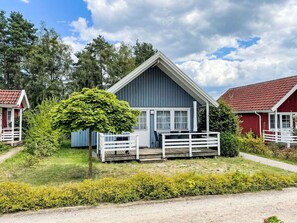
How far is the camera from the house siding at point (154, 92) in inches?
530

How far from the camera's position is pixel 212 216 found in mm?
4926

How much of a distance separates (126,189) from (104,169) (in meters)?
3.62

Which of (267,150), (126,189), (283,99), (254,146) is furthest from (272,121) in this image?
(126,189)

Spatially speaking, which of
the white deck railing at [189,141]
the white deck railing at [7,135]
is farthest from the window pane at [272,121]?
the white deck railing at [7,135]

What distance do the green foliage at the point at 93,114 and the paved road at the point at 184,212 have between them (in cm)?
Result: 262

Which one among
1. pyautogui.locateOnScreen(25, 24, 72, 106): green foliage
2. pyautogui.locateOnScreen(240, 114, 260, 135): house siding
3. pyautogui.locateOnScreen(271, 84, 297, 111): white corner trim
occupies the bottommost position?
pyautogui.locateOnScreen(240, 114, 260, 135): house siding

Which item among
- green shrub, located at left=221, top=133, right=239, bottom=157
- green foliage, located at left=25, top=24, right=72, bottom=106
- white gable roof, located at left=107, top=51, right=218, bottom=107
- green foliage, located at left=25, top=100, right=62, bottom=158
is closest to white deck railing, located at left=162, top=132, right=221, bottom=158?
green shrub, located at left=221, top=133, right=239, bottom=157

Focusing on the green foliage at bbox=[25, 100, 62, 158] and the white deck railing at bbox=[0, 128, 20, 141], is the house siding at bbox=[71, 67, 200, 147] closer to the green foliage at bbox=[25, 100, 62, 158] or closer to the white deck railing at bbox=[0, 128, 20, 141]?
the green foliage at bbox=[25, 100, 62, 158]

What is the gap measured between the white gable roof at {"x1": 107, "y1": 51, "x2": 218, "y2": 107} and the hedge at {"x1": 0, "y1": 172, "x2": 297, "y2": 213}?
666 cm

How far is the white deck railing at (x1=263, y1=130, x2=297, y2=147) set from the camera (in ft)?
49.9

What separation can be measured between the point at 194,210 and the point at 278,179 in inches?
120

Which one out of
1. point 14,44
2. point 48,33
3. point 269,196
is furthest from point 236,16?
point 14,44

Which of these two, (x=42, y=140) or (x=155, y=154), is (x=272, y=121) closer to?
(x=155, y=154)

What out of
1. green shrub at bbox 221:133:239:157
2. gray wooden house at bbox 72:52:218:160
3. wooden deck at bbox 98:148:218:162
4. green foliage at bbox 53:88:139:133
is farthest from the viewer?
gray wooden house at bbox 72:52:218:160
